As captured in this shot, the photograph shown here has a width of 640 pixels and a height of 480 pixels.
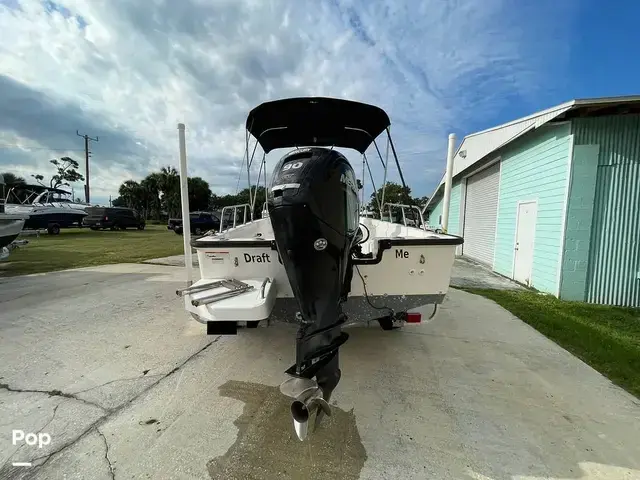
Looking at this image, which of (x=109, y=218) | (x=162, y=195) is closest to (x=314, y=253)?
(x=109, y=218)

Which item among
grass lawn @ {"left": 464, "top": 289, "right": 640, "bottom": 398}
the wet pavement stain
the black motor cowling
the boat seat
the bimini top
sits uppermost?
the bimini top

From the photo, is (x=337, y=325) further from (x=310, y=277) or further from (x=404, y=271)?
(x=404, y=271)

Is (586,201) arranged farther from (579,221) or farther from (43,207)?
(43,207)

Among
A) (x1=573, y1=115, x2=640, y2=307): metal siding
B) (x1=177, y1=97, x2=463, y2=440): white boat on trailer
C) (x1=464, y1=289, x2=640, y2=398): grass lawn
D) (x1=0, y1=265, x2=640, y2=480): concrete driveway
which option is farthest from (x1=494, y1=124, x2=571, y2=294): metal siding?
(x1=177, y1=97, x2=463, y2=440): white boat on trailer

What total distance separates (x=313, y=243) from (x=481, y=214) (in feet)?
34.7

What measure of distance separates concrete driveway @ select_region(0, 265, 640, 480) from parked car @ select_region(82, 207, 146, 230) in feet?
70.5

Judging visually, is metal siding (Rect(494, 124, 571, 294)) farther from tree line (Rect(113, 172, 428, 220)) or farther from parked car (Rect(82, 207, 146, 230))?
tree line (Rect(113, 172, 428, 220))

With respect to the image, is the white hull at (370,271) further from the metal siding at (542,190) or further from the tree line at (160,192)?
the tree line at (160,192)

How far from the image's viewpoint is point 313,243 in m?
1.79

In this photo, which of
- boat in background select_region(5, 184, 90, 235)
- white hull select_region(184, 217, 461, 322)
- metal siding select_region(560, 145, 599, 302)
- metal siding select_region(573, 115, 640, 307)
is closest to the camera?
white hull select_region(184, 217, 461, 322)

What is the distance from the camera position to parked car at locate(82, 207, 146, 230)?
22.1 meters

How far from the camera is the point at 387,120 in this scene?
3230 millimetres

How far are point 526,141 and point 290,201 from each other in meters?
7.72

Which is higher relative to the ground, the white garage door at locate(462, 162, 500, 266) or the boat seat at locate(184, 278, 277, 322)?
the white garage door at locate(462, 162, 500, 266)
